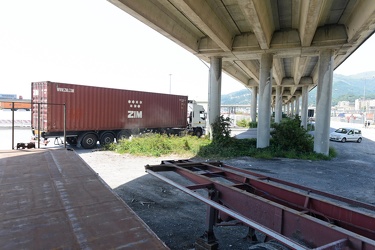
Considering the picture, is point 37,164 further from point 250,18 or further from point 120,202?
point 250,18

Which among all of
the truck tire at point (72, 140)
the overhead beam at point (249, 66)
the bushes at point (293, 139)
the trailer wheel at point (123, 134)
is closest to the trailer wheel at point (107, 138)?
the trailer wheel at point (123, 134)

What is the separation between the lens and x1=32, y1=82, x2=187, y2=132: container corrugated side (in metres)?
14.5

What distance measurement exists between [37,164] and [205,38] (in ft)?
44.3

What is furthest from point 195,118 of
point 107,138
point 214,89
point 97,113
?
point 97,113

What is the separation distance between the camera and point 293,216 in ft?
8.95

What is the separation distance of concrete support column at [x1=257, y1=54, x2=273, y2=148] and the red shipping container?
795 centimetres

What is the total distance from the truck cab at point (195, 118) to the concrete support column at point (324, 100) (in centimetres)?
1118

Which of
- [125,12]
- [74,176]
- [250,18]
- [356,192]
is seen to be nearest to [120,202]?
[74,176]

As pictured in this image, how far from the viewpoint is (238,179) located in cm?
455

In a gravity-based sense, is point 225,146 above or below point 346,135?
below

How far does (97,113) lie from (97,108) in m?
0.31

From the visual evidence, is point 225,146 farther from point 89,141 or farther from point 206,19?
point 89,141

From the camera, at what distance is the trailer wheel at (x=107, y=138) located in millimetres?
16859

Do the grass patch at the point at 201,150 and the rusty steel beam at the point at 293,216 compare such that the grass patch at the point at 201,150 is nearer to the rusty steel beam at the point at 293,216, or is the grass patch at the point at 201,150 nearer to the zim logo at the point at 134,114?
the zim logo at the point at 134,114
